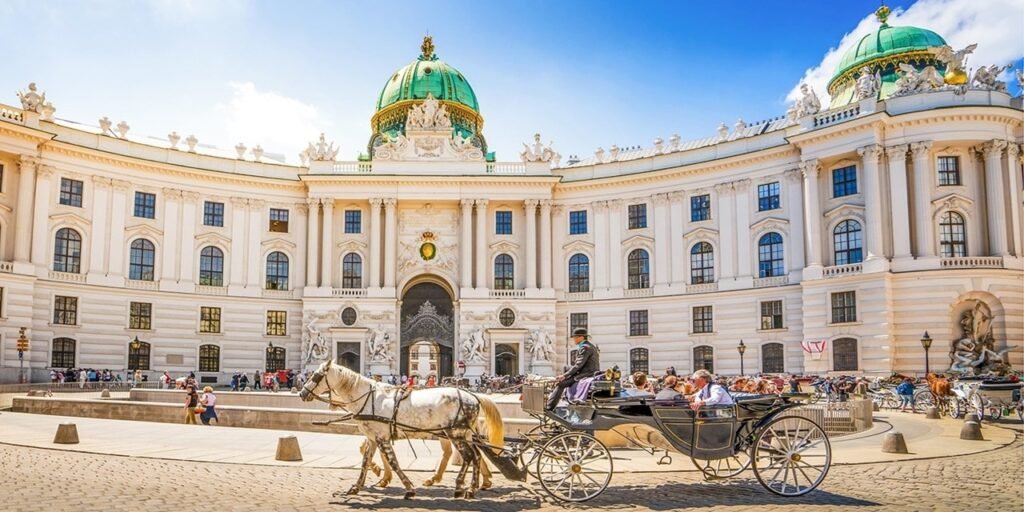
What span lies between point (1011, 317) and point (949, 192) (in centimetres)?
704

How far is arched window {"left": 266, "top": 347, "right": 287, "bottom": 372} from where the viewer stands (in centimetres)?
5219

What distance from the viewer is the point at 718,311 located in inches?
1917

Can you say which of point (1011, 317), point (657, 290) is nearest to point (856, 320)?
point (1011, 317)

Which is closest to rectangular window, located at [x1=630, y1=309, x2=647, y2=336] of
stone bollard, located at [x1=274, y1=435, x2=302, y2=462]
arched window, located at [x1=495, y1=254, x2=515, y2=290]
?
arched window, located at [x1=495, y1=254, x2=515, y2=290]

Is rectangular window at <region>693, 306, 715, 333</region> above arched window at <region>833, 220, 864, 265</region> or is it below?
below

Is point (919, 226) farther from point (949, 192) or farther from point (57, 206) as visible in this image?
point (57, 206)

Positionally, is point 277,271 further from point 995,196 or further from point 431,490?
point 431,490

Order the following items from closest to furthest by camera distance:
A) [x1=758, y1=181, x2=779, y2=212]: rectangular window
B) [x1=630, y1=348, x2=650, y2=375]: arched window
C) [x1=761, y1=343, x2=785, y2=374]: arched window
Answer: [x1=761, y1=343, x2=785, y2=374]: arched window < [x1=758, y1=181, x2=779, y2=212]: rectangular window < [x1=630, y1=348, x2=650, y2=375]: arched window

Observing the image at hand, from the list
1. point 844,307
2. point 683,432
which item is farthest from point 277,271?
point 683,432

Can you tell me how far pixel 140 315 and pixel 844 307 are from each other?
135ft

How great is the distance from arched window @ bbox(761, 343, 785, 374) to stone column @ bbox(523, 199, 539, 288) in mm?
15077

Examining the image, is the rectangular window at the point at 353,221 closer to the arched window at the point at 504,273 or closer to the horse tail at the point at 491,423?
the arched window at the point at 504,273

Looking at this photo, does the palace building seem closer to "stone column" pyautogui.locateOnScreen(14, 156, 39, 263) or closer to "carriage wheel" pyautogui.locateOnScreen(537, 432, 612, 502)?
"stone column" pyautogui.locateOnScreen(14, 156, 39, 263)

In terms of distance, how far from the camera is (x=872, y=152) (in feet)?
139
